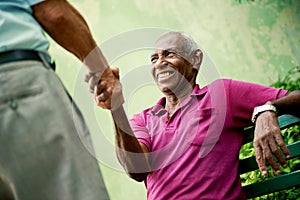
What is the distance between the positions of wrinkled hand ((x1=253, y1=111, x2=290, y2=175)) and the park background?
6.24 ft

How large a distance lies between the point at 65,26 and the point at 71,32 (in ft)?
0.07

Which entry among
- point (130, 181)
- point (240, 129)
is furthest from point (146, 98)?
point (240, 129)

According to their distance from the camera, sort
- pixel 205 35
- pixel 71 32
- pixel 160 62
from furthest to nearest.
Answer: pixel 205 35 < pixel 160 62 < pixel 71 32

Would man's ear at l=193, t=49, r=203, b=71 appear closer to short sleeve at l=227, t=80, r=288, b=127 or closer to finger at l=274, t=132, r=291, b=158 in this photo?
short sleeve at l=227, t=80, r=288, b=127

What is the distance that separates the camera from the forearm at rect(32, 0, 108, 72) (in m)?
1.08

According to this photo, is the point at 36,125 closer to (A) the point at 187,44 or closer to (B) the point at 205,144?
(B) the point at 205,144

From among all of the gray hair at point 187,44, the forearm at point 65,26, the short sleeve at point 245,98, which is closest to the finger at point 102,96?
the forearm at point 65,26

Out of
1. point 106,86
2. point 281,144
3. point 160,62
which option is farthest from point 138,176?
point 106,86

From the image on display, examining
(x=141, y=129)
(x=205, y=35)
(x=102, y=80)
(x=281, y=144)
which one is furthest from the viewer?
(x=205, y=35)

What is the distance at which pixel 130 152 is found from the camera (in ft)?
6.11

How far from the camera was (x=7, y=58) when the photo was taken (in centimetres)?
102

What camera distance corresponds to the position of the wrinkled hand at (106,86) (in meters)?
1.26

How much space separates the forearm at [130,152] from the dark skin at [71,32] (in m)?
0.48

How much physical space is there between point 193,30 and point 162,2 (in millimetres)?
351
